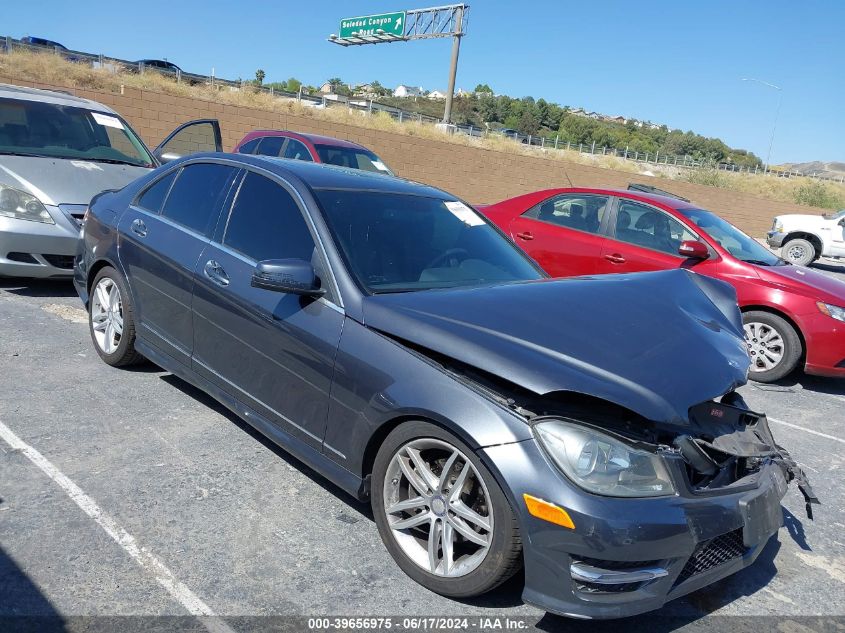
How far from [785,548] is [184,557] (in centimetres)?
276

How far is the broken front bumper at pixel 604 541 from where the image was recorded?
2.43 m

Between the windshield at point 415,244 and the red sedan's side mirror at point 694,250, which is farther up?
the windshield at point 415,244

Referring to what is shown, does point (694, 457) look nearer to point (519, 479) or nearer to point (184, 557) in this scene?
point (519, 479)

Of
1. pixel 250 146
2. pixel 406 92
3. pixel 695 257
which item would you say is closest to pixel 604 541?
pixel 695 257

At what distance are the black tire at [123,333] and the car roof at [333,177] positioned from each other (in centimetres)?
100

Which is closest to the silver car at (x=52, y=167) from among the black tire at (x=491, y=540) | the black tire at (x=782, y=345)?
the black tire at (x=491, y=540)

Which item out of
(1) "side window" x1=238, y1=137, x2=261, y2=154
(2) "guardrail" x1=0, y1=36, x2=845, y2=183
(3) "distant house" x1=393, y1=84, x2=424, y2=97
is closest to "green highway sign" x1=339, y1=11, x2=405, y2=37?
(2) "guardrail" x1=0, y1=36, x2=845, y2=183

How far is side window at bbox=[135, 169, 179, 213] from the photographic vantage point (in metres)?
4.66

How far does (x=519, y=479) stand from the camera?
2.49m

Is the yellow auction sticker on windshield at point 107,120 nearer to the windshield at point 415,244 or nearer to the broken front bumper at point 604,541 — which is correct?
the windshield at point 415,244

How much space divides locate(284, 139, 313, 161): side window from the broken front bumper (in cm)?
883

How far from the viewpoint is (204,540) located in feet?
10.1

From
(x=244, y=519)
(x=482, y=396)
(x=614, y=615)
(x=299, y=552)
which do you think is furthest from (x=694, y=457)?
(x=244, y=519)

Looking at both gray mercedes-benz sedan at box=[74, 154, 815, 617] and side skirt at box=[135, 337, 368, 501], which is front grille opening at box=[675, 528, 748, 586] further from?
side skirt at box=[135, 337, 368, 501]
